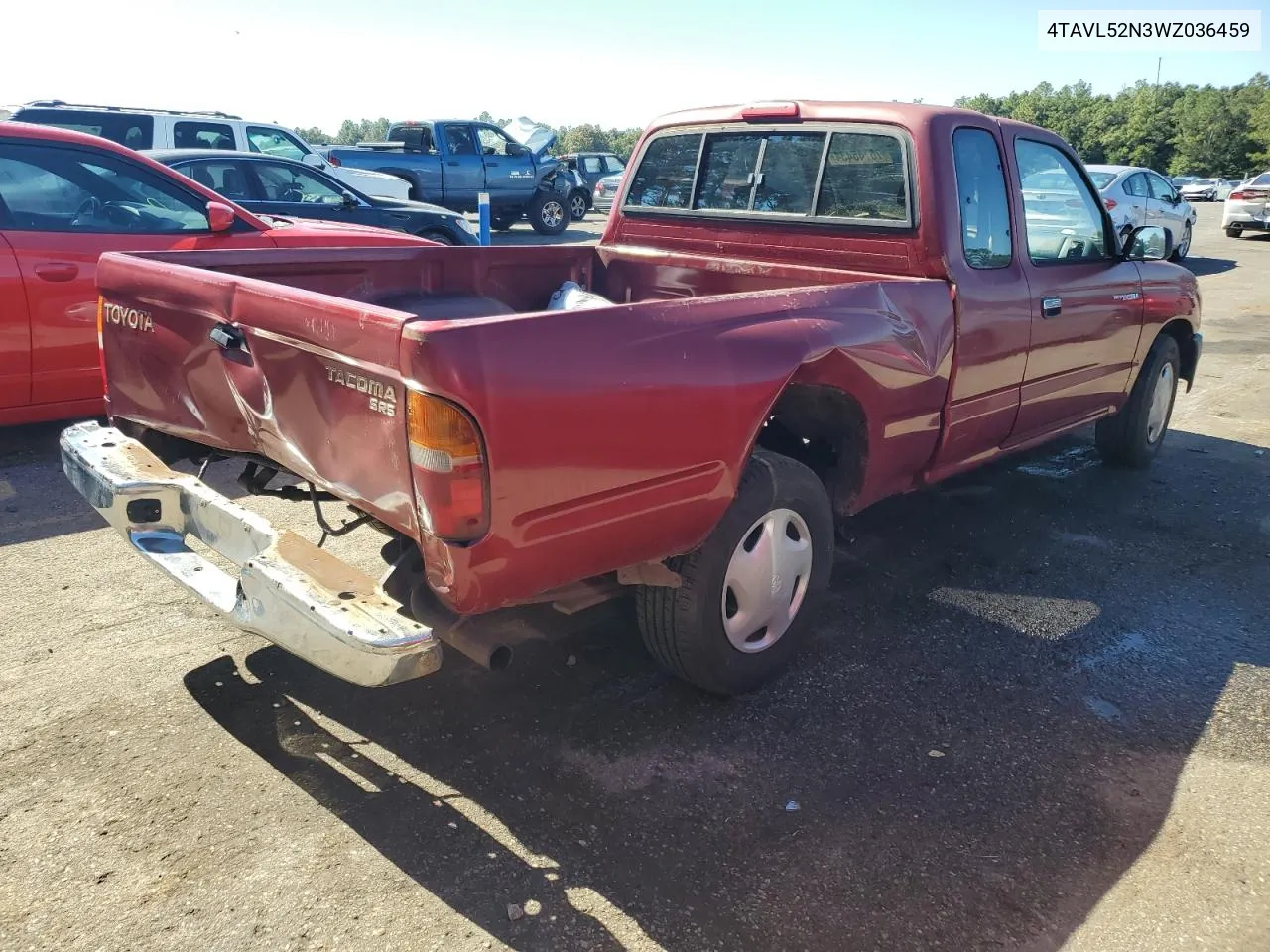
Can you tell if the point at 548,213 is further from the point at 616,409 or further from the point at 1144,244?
the point at 616,409

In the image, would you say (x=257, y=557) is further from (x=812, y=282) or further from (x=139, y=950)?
(x=812, y=282)

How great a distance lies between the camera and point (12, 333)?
16.9ft

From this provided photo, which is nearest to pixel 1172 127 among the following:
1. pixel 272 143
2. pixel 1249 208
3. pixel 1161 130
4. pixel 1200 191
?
pixel 1161 130

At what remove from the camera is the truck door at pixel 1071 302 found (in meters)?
4.43

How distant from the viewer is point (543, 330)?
241 cm

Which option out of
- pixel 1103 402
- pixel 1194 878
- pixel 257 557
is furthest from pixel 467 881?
pixel 1103 402

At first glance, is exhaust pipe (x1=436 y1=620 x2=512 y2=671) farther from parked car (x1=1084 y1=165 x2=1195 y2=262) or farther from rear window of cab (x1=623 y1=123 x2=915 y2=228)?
parked car (x1=1084 y1=165 x2=1195 y2=262)

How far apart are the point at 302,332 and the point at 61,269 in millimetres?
3546

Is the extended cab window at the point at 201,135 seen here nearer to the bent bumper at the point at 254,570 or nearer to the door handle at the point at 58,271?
the door handle at the point at 58,271

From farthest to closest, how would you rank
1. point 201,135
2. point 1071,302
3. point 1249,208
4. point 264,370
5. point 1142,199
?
point 1249,208, point 1142,199, point 201,135, point 1071,302, point 264,370

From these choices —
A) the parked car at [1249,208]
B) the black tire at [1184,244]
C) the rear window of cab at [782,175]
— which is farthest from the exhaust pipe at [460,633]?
the parked car at [1249,208]

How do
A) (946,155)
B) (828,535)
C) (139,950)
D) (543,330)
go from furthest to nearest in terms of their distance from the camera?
1. (946,155)
2. (828,535)
3. (543,330)
4. (139,950)

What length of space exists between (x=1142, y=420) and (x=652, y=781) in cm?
422

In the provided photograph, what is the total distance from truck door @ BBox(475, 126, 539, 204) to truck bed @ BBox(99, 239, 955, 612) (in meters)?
15.3
